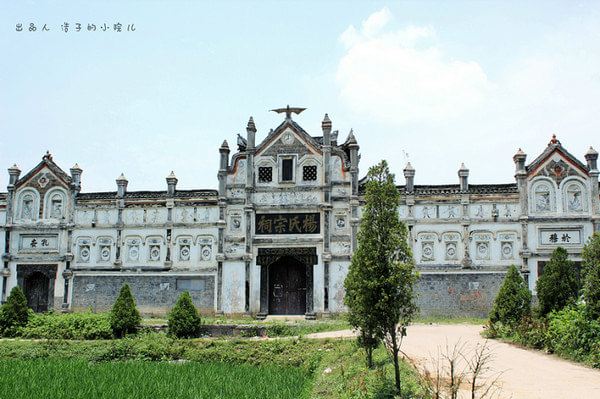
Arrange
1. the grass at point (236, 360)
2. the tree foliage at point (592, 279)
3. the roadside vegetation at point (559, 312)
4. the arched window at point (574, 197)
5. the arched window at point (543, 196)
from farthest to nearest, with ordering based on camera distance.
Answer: the arched window at point (543, 196)
the arched window at point (574, 197)
the tree foliage at point (592, 279)
the roadside vegetation at point (559, 312)
the grass at point (236, 360)

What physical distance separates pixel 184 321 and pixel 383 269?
12574mm

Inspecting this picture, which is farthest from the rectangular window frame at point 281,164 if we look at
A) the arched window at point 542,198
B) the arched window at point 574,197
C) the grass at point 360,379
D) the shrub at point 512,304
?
the grass at point 360,379

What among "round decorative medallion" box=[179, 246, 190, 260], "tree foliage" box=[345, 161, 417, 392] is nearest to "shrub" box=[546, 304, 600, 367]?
"tree foliage" box=[345, 161, 417, 392]

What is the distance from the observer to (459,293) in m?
27.7

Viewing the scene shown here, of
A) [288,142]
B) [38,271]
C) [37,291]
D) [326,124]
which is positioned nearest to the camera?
[326,124]

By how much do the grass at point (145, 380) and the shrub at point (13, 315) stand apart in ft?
21.2

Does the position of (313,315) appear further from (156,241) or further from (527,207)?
(527,207)

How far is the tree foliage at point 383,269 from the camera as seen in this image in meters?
11.1

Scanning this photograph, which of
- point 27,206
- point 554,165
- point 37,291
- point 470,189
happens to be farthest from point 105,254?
point 554,165

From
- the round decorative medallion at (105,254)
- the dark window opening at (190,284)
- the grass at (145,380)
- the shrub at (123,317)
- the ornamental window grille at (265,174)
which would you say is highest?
the ornamental window grille at (265,174)

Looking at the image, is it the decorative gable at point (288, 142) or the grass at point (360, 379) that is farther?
the decorative gable at point (288, 142)

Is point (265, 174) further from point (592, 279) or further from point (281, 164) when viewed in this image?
point (592, 279)

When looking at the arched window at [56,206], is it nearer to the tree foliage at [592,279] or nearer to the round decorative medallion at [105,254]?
the round decorative medallion at [105,254]

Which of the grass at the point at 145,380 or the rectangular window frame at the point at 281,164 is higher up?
the rectangular window frame at the point at 281,164
